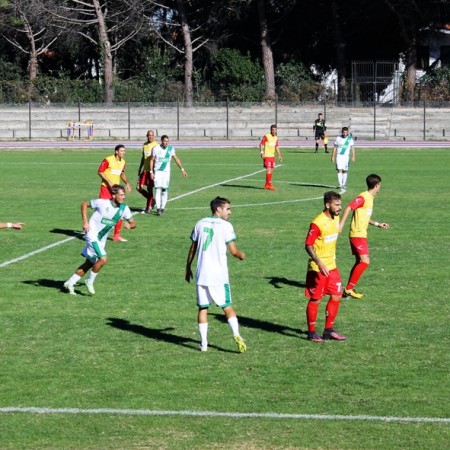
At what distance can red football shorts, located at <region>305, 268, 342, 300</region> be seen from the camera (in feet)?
43.2

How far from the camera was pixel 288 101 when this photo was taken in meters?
74.0

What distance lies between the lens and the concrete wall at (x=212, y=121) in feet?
225

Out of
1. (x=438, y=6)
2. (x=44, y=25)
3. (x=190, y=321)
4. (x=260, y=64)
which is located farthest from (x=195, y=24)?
(x=190, y=321)

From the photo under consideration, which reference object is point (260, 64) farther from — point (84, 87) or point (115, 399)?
point (115, 399)

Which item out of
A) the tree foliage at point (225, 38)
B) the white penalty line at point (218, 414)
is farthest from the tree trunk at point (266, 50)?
the white penalty line at point (218, 414)

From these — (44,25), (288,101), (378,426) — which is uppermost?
(44,25)

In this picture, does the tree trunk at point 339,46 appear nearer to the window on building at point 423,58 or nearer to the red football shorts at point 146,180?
the window on building at point 423,58

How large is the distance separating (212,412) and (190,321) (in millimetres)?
4266

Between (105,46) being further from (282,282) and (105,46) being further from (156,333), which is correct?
(156,333)

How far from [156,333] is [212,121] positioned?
5776 centimetres

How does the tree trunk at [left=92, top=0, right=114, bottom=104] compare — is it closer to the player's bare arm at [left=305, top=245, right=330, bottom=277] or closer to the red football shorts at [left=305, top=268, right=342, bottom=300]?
the red football shorts at [left=305, top=268, right=342, bottom=300]

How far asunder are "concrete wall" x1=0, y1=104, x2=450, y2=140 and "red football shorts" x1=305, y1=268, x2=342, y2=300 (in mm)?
54458

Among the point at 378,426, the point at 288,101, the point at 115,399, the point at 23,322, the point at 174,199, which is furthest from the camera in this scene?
the point at 288,101

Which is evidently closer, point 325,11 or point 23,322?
point 23,322
